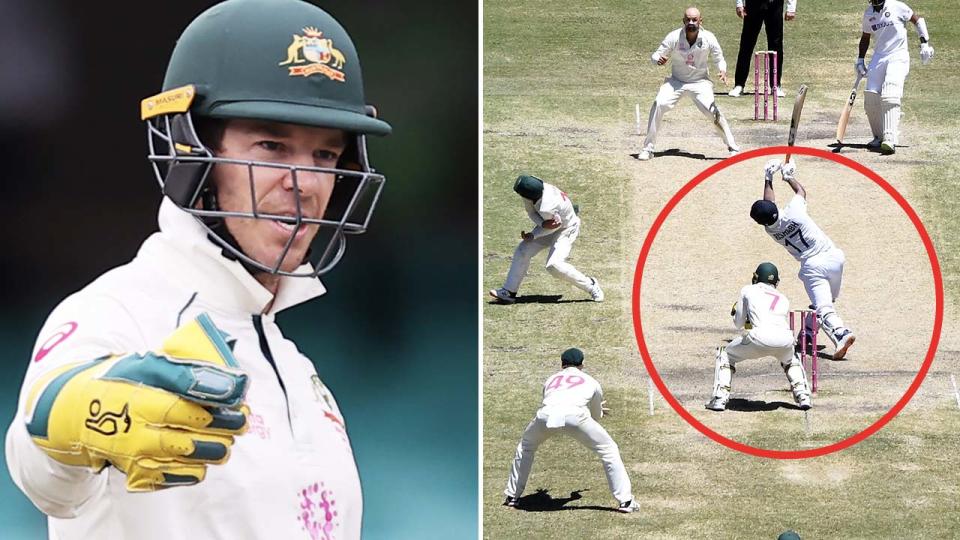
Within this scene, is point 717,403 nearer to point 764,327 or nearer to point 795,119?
point 764,327

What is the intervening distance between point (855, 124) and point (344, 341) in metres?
6.67

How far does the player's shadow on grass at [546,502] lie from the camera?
11242 mm

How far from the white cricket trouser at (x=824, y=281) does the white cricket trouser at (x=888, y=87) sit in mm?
1695

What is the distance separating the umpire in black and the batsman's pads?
11.3 meters

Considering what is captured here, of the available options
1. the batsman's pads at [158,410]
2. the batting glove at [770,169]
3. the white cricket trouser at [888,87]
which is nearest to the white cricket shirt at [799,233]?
the batting glove at [770,169]

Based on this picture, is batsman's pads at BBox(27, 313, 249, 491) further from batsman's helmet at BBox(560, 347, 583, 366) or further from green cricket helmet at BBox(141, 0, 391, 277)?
batsman's helmet at BBox(560, 347, 583, 366)

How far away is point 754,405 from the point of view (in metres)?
11.9

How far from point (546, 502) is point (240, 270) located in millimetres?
8655

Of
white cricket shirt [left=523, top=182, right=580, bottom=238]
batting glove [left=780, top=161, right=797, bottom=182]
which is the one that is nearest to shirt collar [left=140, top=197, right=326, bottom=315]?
white cricket shirt [left=523, top=182, right=580, bottom=238]

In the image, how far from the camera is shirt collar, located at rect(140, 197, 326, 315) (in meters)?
2.79

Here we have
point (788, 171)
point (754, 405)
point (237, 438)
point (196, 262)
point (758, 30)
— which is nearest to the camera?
point (237, 438)

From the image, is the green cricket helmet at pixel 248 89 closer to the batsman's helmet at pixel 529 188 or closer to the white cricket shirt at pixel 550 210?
the batsman's helmet at pixel 529 188

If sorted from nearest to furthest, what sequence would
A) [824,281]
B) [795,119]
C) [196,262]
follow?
[196,262]
[824,281]
[795,119]

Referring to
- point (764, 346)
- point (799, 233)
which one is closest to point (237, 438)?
point (764, 346)
